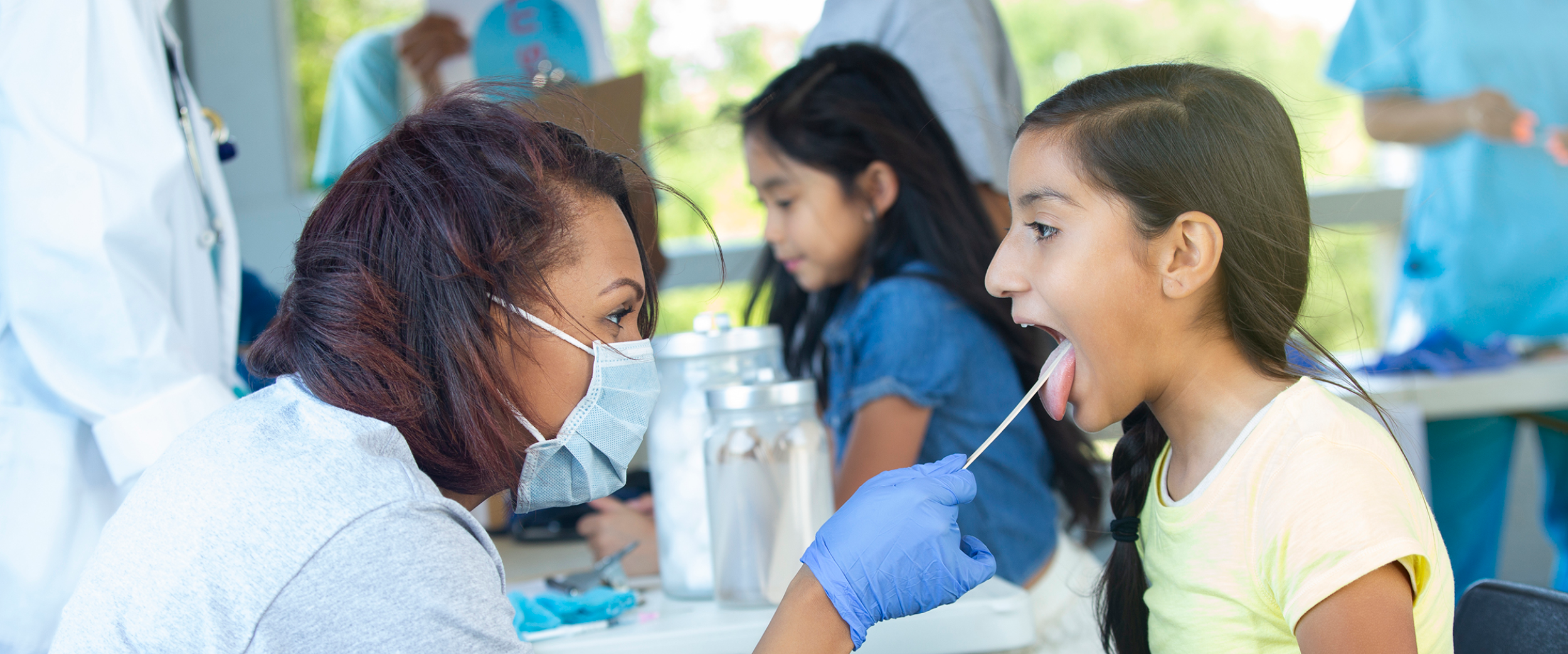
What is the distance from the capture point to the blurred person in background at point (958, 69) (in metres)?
1.83

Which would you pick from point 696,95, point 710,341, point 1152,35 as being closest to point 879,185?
point 710,341

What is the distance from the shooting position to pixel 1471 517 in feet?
7.13

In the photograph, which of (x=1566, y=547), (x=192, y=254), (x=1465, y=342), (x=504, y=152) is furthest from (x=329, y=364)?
(x=1566, y=547)

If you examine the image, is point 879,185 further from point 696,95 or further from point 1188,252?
point 696,95

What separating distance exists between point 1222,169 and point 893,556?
42 cm

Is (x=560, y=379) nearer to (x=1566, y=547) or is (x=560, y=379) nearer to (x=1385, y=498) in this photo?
(x=1385, y=498)

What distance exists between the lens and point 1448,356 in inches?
84.3

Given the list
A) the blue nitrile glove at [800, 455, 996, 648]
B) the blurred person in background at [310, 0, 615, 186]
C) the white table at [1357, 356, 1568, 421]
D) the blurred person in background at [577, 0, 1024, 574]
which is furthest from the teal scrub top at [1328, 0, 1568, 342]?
the blue nitrile glove at [800, 455, 996, 648]

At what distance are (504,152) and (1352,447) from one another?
0.69 meters

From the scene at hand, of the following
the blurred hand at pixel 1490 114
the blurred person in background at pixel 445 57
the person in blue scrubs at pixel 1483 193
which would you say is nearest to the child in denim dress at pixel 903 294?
the blurred person in background at pixel 445 57

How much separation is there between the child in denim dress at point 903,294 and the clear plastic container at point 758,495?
0.34m

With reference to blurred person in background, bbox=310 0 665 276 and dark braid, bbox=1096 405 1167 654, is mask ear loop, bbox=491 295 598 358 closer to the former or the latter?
dark braid, bbox=1096 405 1167 654

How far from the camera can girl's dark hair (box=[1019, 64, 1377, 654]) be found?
885mm

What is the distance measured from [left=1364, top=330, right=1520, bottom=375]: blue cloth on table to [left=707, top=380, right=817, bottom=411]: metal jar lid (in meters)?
1.57
